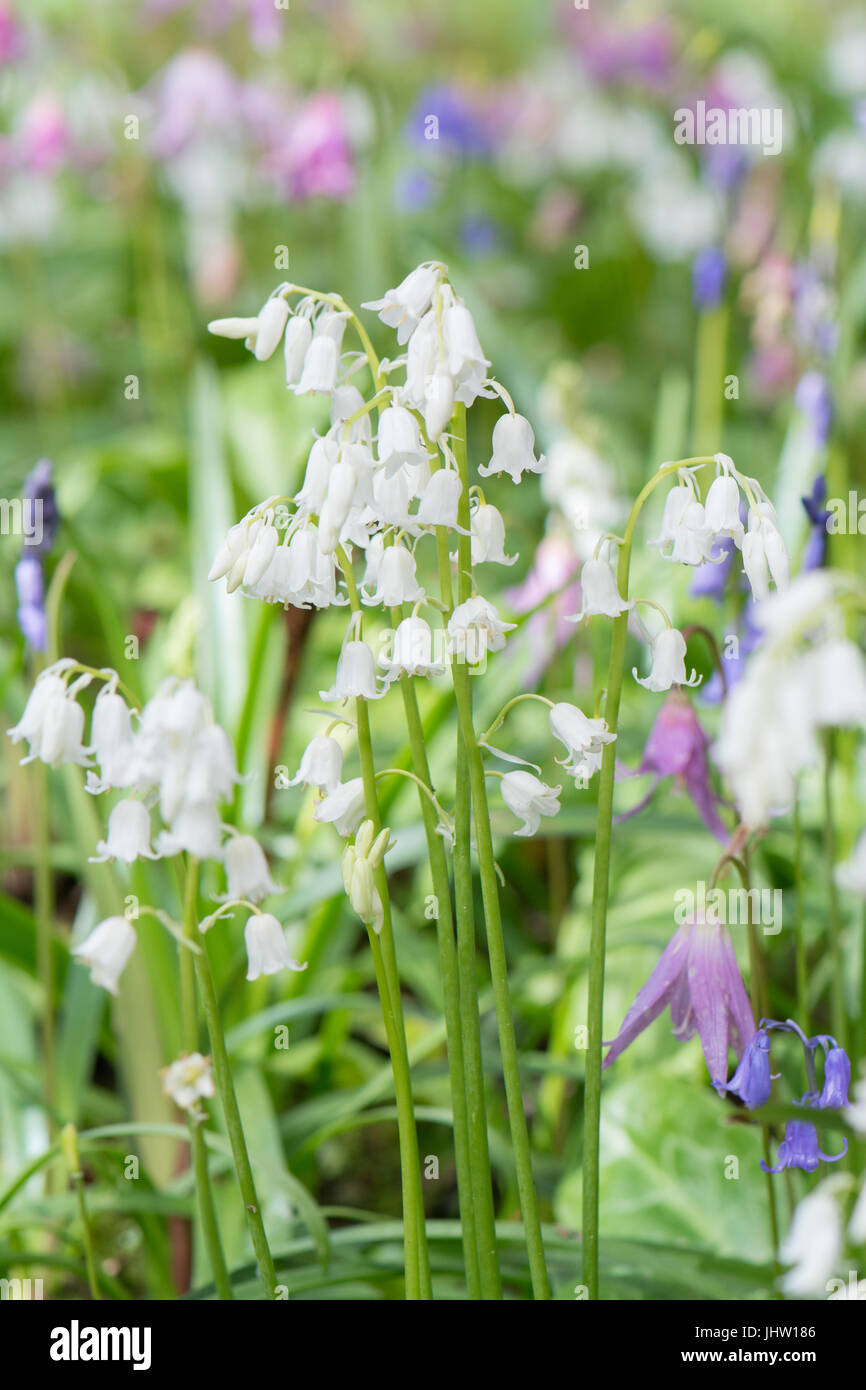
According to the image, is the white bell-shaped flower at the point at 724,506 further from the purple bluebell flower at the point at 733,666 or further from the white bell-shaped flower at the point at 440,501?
the purple bluebell flower at the point at 733,666

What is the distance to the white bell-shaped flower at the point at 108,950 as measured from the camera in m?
0.90

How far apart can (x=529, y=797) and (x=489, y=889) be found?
75 millimetres

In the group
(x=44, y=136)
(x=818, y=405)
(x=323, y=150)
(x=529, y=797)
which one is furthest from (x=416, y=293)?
(x=44, y=136)

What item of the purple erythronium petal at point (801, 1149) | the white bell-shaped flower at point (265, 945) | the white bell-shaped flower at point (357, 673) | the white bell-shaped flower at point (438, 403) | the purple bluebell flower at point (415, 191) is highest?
the purple bluebell flower at point (415, 191)

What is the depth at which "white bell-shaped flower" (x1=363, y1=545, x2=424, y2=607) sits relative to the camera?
2.92 ft

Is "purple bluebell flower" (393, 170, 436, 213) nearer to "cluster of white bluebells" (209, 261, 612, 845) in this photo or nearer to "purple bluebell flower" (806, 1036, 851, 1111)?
"cluster of white bluebells" (209, 261, 612, 845)

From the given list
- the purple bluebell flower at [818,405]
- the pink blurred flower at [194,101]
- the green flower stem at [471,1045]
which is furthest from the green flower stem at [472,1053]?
the pink blurred flower at [194,101]

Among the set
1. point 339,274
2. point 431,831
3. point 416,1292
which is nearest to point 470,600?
point 431,831

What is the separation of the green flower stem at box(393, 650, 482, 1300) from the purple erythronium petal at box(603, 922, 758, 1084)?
133 millimetres

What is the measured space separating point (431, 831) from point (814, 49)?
508 cm

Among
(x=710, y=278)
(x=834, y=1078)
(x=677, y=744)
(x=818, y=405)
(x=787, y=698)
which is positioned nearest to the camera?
(x=787, y=698)

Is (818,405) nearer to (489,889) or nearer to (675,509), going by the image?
(675,509)

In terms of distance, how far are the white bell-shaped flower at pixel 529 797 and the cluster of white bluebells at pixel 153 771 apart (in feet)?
0.62

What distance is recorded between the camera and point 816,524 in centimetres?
132
